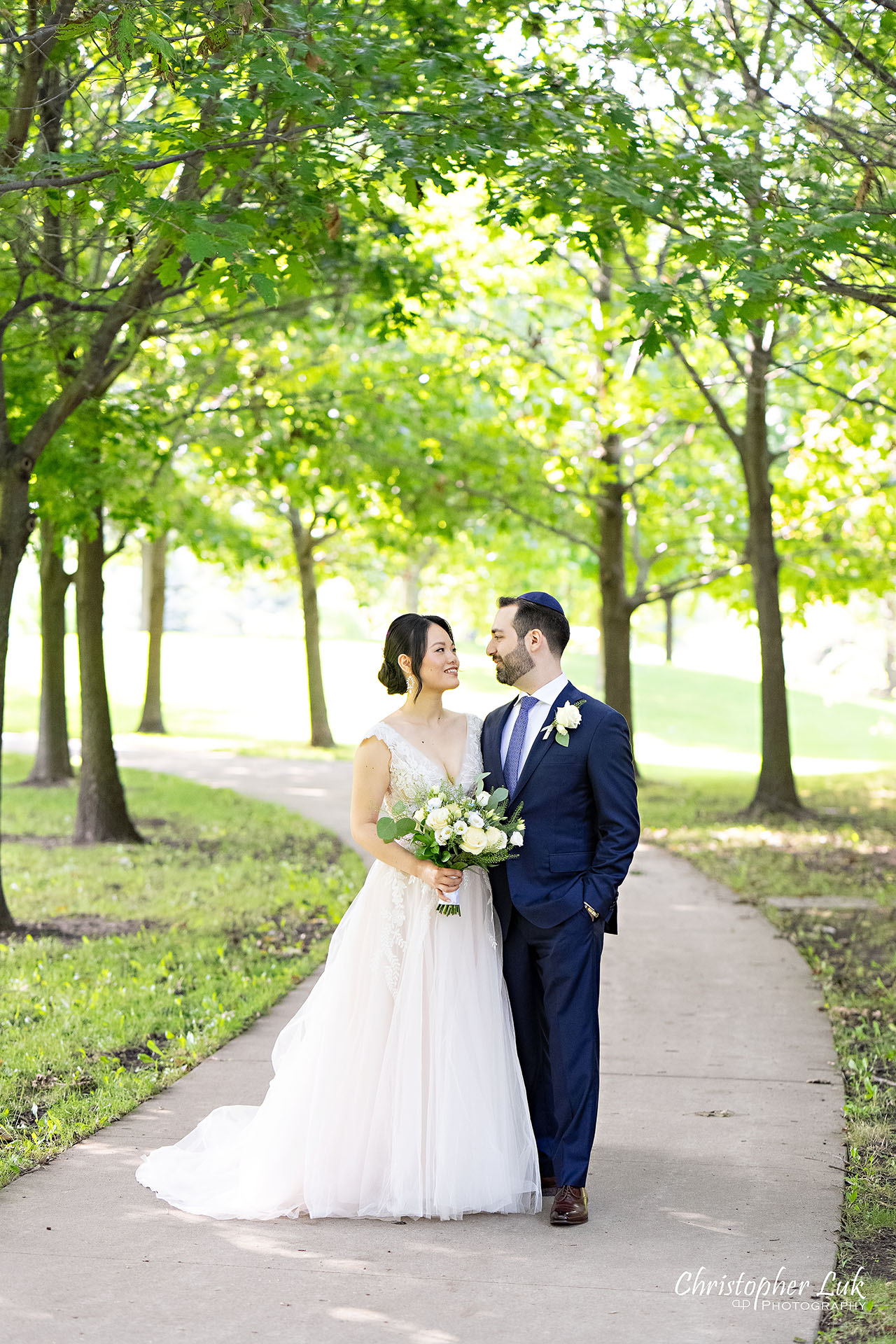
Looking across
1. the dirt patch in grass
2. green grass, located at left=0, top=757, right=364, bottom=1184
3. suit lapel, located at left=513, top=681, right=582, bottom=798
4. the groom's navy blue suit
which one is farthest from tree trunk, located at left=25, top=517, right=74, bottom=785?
the groom's navy blue suit

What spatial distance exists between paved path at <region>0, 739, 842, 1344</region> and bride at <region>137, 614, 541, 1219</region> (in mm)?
134

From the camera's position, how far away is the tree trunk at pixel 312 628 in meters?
26.2

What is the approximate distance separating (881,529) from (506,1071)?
14.5m

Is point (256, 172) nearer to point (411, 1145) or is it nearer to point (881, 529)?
point (411, 1145)

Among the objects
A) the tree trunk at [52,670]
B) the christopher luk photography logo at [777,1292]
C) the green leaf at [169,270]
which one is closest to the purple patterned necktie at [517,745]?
the christopher luk photography logo at [777,1292]

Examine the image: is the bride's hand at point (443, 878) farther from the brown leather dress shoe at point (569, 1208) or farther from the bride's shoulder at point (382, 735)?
the brown leather dress shoe at point (569, 1208)

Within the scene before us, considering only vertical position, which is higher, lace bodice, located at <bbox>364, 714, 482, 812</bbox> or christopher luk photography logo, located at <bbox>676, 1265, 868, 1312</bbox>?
lace bodice, located at <bbox>364, 714, 482, 812</bbox>

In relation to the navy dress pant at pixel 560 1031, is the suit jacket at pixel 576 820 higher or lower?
higher

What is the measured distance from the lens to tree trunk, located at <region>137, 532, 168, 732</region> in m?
26.4

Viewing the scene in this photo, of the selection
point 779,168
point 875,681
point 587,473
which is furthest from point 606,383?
point 875,681

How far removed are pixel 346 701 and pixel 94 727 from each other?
27.9 m

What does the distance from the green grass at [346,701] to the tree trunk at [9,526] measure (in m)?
17.4

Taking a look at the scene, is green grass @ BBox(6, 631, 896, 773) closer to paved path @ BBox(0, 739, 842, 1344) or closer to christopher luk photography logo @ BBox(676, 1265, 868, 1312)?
paved path @ BBox(0, 739, 842, 1344)

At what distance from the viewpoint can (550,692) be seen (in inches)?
199
